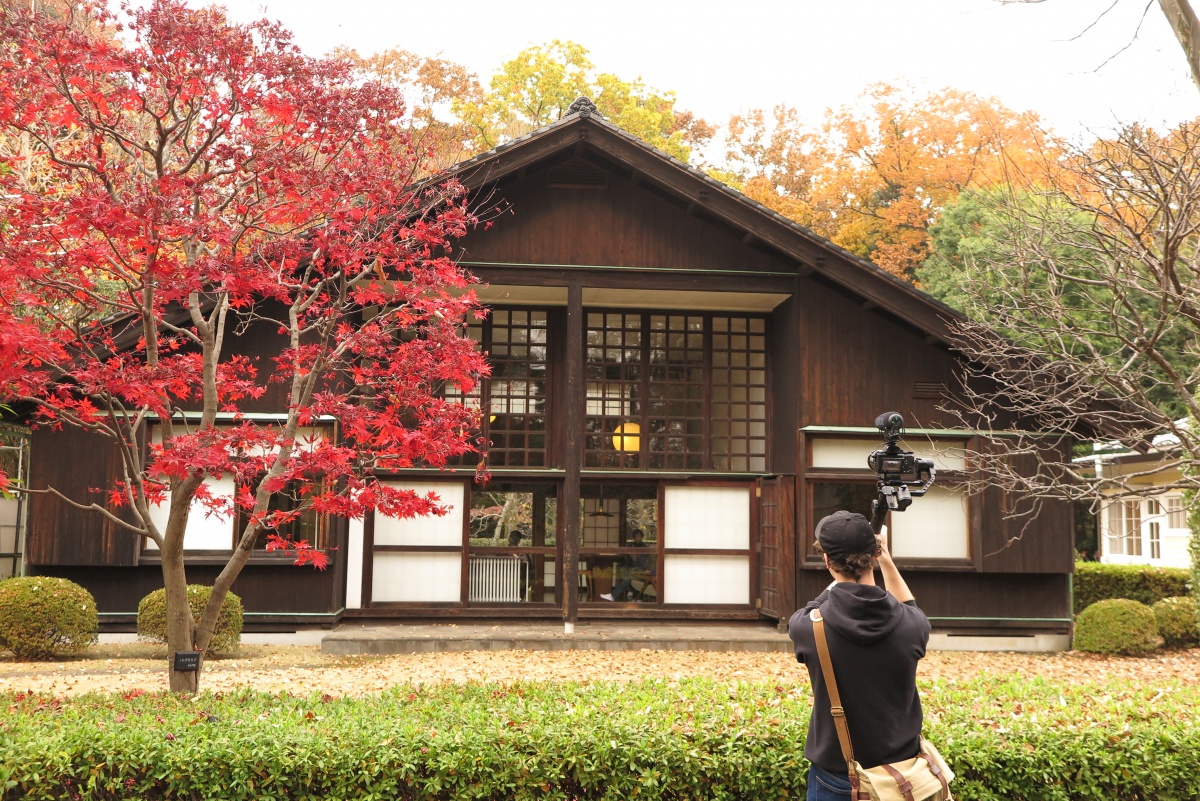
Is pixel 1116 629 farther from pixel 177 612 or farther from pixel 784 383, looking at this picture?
pixel 177 612

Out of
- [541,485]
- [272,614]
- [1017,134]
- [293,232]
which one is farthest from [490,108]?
[293,232]

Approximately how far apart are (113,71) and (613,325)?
9.05 metres

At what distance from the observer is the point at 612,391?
606 inches

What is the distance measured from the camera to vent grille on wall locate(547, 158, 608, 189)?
566 inches

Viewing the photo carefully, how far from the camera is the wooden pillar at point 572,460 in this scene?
551 inches

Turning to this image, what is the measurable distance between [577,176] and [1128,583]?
13.3m

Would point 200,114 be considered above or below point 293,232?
above

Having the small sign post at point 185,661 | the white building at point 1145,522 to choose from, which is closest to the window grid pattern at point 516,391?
the small sign post at point 185,661

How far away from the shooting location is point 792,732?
208 inches

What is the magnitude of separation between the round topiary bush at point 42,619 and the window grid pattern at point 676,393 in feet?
25.1

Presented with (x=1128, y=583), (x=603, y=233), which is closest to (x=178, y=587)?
(x=603, y=233)

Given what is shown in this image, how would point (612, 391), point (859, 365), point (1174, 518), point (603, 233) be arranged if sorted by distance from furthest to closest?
point (1174, 518)
point (612, 391)
point (859, 365)
point (603, 233)

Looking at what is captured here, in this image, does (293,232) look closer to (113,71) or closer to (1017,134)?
(113,71)

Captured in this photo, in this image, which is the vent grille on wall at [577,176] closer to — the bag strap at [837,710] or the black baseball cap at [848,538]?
the black baseball cap at [848,538]
